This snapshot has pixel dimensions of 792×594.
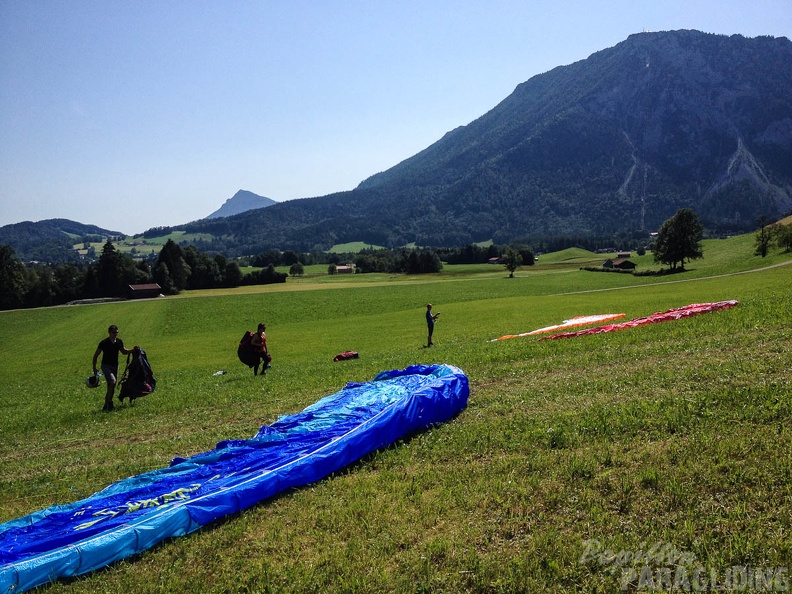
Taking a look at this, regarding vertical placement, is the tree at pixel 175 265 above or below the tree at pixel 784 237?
above

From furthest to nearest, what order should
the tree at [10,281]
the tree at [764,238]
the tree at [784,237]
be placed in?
the tree at [10,281]
the tree at [764,238]
the tree at [784,237]

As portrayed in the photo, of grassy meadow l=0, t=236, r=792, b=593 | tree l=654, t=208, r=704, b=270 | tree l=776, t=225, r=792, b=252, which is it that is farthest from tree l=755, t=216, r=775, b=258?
grassy meadow l=0, t=236, r=792, b=593

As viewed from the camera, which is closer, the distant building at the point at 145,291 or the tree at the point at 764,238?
the tree at the point at 764,238

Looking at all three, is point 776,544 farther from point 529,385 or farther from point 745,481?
point 529,385

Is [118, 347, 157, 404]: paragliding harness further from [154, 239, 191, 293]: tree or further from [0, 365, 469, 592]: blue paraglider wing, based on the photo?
[154, 239, 191, 293]: tree

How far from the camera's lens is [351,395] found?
11844mm

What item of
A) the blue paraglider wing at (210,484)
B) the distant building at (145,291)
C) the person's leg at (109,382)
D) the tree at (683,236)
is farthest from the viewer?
the distant building at (145,291)

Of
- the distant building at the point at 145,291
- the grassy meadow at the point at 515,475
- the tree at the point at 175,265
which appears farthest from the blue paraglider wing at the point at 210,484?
the tree at the point at 175,265

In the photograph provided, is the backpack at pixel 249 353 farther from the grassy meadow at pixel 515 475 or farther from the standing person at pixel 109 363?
the standing person at pixel 109 363

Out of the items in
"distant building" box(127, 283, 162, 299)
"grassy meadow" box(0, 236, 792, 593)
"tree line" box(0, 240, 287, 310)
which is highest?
"tree line" box(0, 240, 287, 310)

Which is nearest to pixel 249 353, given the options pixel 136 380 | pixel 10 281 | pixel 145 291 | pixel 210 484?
pixel 136 380

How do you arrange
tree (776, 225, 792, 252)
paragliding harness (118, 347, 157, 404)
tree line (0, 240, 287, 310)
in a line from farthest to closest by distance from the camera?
tree line (0, 240, 287, 310) → tree (776, 225, 792, 252) → paragliding harness (118, 347, 157, 404)

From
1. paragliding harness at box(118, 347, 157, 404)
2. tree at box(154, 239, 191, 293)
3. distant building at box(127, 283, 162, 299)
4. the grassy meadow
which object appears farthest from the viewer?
tree at box(154, 239, 191, 293)

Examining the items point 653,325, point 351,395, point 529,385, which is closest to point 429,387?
point 351,395
